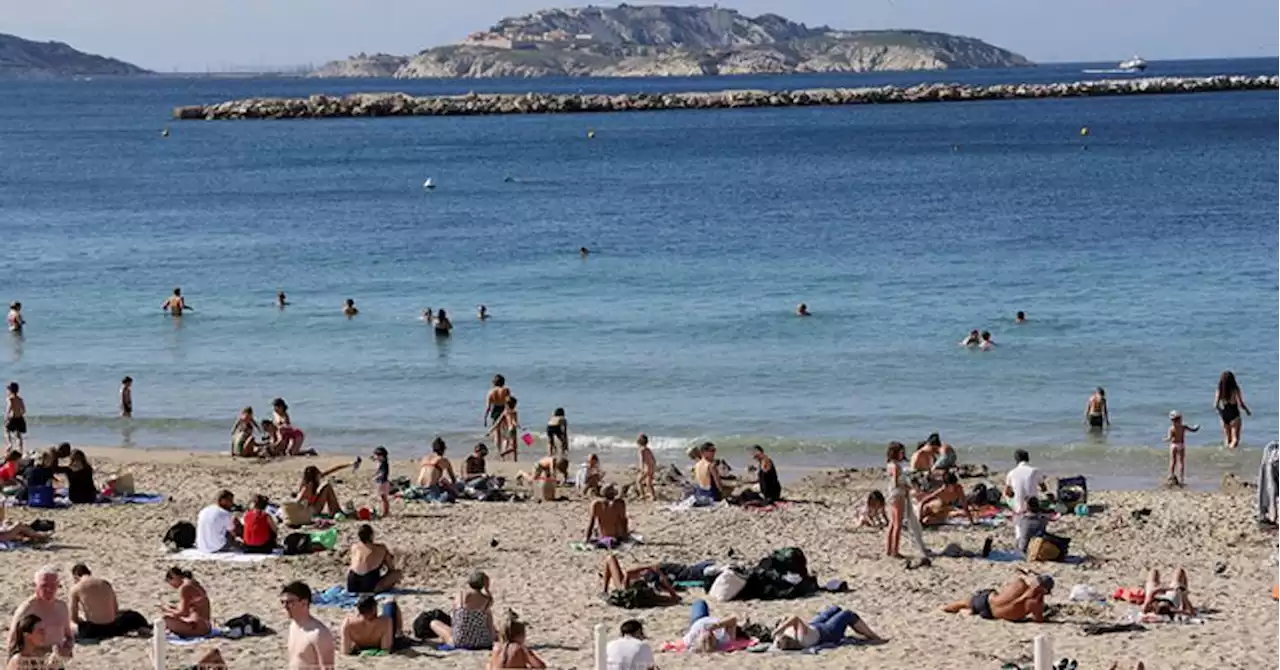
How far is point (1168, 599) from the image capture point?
1588 centimetres

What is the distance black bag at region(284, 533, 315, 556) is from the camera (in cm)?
1870

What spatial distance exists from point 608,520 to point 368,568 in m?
3.34

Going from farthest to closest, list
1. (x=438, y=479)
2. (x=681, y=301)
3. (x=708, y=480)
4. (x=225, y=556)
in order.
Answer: (x=681, y=301), (x=438, y=479), (x=708, y=480), (x=225, y=556)

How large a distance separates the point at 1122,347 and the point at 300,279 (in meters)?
22.3

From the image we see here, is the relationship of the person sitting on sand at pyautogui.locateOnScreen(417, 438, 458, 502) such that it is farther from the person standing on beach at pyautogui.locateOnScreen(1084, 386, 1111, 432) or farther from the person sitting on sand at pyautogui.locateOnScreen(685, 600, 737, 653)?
the person standing on beach at pyautogui.locateOnScreen(1084, 386, 1111, 432)

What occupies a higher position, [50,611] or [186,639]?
[50,611]

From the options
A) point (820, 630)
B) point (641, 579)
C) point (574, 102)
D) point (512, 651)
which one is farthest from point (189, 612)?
point (574, 102)

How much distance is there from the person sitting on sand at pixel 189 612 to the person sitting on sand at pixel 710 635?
398 cm

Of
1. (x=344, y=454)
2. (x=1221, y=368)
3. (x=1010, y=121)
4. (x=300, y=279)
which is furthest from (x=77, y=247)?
(x=1010, y=121)

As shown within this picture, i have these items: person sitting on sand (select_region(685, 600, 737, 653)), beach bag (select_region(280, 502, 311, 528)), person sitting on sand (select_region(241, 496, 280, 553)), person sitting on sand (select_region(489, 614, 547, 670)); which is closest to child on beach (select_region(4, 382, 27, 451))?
beach bag (select_region(280, 502, 311, 528))

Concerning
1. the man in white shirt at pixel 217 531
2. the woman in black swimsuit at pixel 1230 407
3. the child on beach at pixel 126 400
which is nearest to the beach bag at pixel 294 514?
the man in white shirt at pixel 217 531

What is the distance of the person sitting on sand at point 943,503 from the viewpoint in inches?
789

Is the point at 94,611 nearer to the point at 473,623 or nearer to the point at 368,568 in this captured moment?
the point at 368,568

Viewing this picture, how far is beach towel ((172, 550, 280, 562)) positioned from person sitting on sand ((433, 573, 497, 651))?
13.1 ft
